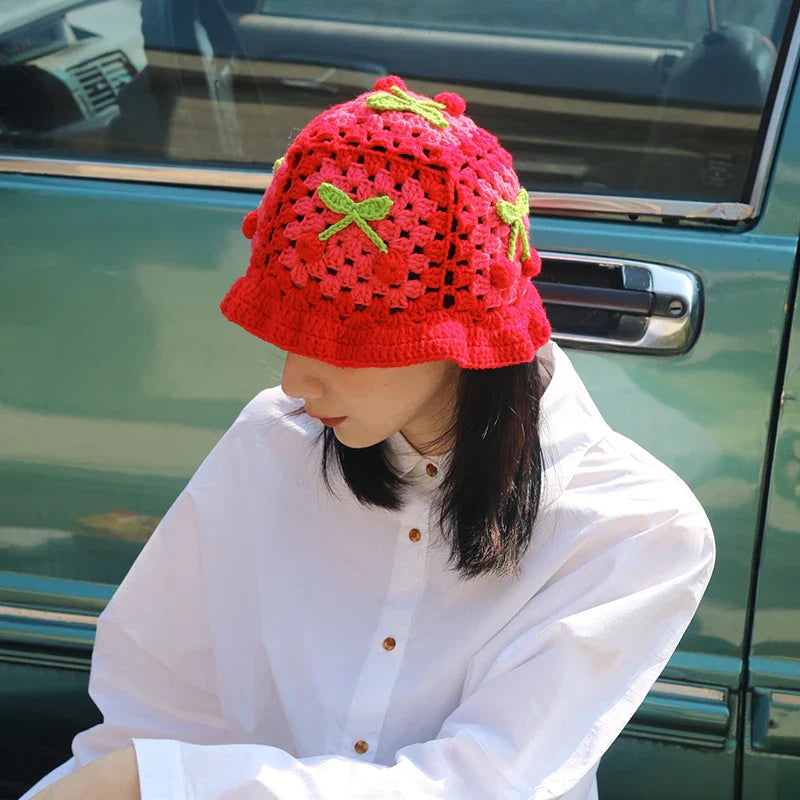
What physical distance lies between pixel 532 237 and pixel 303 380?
0.69 metres

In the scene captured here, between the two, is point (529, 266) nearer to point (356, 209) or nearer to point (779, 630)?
point (356, 209)

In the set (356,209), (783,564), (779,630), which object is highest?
(356,209)

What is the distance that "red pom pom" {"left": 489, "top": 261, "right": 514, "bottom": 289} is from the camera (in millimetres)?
1211

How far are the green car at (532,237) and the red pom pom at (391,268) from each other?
691 millimetres

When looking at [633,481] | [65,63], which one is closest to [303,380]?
[633,481]

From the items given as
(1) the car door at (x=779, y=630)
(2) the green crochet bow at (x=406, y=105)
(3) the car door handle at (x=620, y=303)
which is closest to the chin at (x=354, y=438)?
(2) the green crochet bow at (x=406, y=105)

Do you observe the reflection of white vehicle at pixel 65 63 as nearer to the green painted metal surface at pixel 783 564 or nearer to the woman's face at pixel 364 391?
the woman's face at pixel 364 391

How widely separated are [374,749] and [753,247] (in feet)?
3.15

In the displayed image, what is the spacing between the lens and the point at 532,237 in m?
1.87

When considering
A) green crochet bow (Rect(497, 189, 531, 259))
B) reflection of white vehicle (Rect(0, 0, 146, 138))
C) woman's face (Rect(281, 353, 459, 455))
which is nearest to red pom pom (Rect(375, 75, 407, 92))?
green crochet bow (Rect(497, 189, 531, 259))

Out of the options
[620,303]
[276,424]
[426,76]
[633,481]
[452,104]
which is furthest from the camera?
[426,76]

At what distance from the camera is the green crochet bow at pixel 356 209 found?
1165 millimetres

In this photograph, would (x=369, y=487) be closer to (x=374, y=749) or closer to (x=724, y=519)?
(x=374, y=749)

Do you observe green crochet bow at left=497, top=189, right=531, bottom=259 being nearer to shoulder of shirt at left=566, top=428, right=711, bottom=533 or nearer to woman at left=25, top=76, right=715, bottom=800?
woman at left=25, top=76, right=715, bottom=800
